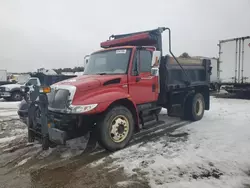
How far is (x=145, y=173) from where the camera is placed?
12.5 feet

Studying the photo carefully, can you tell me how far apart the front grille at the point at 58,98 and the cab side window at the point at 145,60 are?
2.06 metres

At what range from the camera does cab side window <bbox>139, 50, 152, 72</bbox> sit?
18.7 feet

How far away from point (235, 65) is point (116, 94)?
1205 centimetres

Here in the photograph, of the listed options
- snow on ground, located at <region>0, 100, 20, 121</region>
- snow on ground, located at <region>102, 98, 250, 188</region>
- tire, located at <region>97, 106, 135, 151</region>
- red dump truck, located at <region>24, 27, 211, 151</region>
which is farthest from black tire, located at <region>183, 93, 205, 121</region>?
snow on ground, located at <region>0, 100, 20, 121</region>

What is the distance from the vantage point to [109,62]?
571cm

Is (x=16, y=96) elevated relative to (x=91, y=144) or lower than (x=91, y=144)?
elevated

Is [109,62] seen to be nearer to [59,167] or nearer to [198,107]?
[59,167]

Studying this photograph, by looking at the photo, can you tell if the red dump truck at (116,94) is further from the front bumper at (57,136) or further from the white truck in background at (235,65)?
the white truck in background at (235,65)

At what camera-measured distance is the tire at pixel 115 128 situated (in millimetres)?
4672

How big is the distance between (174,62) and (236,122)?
288 cm

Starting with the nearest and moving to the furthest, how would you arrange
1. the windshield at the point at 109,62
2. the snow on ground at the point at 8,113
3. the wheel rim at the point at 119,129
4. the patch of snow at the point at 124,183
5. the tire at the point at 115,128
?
the patch of snow at the point at 124,183
the tire at the point at 115,128
the wheel rim at the point at 119,129
the windshield at the point at 109,62
the snow on ground at the point at 8,113

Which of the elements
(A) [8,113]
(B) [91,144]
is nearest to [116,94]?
(B) [91,144]

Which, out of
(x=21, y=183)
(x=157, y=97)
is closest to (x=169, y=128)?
(x=157, y=97)

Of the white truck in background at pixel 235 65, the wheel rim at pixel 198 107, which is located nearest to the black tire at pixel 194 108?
the wheel rim at pixel 198 107
